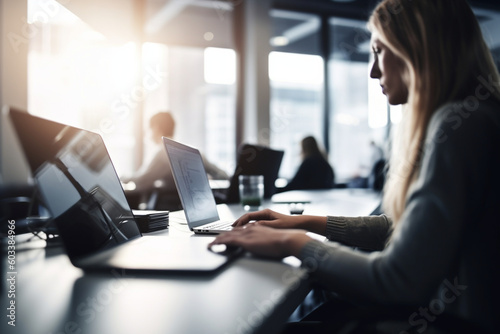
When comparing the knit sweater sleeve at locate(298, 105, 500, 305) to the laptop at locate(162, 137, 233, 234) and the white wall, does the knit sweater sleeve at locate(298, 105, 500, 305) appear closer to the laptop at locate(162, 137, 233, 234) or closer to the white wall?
the laptop at locate(162, 137, 233, 234)

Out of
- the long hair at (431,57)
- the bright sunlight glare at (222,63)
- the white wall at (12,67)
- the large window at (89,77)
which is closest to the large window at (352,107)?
the bright sunlight glare at (222,63)

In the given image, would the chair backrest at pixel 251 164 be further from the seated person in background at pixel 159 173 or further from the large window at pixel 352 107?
the large window at pixel 352 107

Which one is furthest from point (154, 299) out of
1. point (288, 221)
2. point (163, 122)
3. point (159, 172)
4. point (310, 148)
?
point (310, 148)

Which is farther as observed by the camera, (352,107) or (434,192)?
(352,107)

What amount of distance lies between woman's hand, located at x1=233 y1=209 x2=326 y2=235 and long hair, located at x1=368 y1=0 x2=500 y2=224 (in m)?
0.33

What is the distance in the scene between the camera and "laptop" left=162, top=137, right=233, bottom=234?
3.85 ft

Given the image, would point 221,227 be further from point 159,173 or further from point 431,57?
point 159,173

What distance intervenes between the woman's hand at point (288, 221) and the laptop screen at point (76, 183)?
0.34 metres

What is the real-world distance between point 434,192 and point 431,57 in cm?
30

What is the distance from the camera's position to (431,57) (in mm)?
792

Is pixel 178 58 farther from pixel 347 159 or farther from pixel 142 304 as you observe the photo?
pixel 142 304

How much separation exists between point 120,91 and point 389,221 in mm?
4540

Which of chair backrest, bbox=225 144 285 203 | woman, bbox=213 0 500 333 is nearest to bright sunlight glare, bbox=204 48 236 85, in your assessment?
chair backrest, bbox=225 144 285 203

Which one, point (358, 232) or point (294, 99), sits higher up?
point (294, 99)
